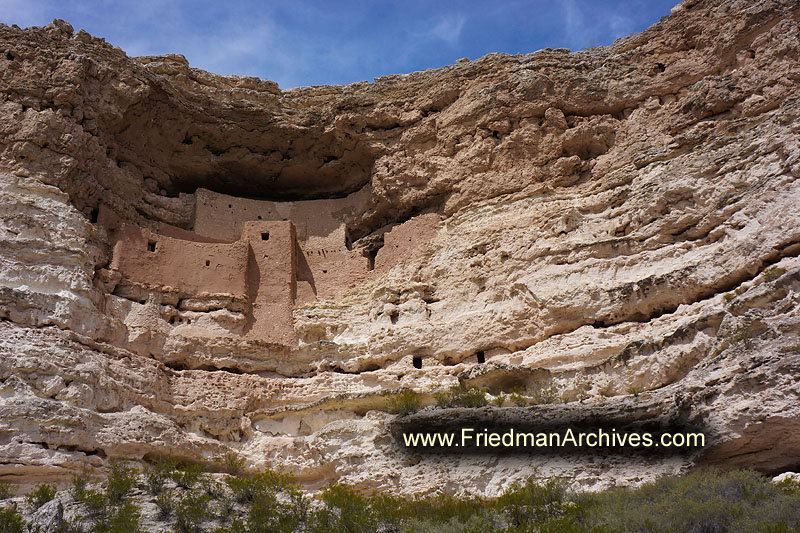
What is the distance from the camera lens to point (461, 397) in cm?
1312

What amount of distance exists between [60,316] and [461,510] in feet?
24.5

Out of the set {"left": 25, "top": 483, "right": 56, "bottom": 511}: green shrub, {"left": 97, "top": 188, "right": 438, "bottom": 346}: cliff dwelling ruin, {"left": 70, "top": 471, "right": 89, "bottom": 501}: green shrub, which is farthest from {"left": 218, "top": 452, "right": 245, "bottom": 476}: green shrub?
{"left": 25, "top": 483, "right": 56, "bottom": 511}: green shrub

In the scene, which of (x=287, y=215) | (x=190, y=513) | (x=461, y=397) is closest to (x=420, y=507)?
(x=461, y=397)

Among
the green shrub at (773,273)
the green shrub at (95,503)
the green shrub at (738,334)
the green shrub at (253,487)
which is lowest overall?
the green shrub at (95,503)

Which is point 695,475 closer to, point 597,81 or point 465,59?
point 597,81

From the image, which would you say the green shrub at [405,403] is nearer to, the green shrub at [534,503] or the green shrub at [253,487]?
the green shrub at [253,487]

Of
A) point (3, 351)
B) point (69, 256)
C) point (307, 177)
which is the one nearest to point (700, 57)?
point (307, 177)

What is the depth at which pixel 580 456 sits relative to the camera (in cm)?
1124

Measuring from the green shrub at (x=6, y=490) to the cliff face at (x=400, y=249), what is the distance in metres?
0.26

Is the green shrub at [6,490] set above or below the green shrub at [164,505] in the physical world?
above

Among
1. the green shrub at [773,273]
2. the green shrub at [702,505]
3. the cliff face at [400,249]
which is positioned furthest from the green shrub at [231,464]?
the green shrub at [773,273]

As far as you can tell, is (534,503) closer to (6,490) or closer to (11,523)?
(11,523)

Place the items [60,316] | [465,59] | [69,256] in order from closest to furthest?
[60,316]
[69,256]
[465,59]

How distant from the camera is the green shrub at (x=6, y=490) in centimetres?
1136
